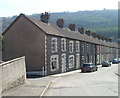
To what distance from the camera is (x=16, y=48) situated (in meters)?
38.6

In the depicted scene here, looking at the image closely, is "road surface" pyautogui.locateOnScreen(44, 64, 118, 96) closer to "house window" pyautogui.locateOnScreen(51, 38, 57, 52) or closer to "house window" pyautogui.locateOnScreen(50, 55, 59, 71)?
"house window" pyautogui.locateOnScreen(50, 55, 59, 71)

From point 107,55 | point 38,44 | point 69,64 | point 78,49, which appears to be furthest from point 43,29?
point 107,55

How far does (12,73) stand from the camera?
1988 centimetres

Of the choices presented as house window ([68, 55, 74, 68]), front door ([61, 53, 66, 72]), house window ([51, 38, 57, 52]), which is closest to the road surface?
house window ([51, 38, 57, 52])

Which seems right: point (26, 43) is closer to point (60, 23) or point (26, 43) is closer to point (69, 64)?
point (69, 64)

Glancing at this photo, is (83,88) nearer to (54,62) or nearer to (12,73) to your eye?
(12,73)

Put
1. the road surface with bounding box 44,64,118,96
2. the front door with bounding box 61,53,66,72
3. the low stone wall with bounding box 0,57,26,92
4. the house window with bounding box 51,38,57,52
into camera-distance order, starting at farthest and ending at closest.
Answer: the front door with bounding box 61,53,66,72 < the house window with bounding box 51,38,57,52 < the road surface with bounding box 44,64,118,96 < the low stone wall with bounding box 0,57,26,92

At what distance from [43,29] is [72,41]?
12628mm

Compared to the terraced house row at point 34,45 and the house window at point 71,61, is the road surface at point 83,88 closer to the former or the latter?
the terraced house row at point 34,45

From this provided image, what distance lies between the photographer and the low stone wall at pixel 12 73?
17531 millimetres

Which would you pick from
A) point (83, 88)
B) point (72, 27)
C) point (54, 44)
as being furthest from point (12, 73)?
point (72, 27)

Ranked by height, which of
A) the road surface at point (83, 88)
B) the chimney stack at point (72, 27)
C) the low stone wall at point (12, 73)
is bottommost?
the road surface at point (83, 88)

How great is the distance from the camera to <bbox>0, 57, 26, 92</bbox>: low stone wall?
690 inches

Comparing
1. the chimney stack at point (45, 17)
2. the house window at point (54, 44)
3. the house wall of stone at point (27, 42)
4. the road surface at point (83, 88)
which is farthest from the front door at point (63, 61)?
the road surface at point (83, 88)
